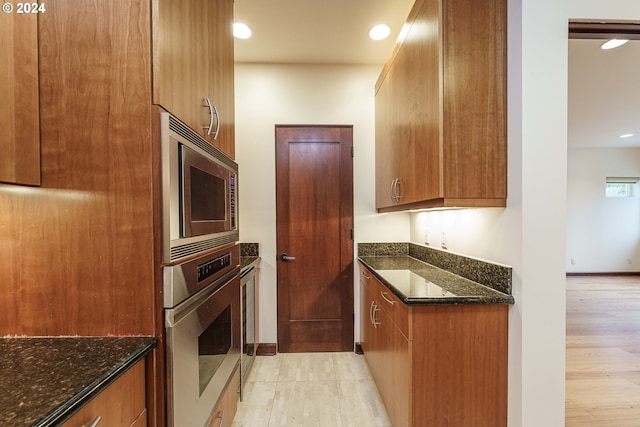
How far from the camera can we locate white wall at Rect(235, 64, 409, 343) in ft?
8.94

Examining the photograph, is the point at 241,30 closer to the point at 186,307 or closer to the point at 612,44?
the point at 186,307

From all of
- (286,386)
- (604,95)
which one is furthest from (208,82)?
(604,95)

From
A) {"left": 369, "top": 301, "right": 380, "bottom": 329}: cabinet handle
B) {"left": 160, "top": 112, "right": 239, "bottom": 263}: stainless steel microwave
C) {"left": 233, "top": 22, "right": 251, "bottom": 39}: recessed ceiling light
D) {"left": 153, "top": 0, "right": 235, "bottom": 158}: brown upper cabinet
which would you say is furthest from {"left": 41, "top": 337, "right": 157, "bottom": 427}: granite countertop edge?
{"left": 233, "top": 22, "right": 251, "bottom": 39}: recessed ceiling light

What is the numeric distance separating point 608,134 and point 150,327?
7032 millimetres

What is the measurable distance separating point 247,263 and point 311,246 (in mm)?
671

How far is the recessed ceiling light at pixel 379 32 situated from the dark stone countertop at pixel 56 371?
2.49 metres

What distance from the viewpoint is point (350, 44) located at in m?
2.39

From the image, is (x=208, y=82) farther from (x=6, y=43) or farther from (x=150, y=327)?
(x=150, y=327)

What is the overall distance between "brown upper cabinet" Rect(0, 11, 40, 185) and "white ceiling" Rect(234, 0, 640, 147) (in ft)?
4.78

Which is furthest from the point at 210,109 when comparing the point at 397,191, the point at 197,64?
the point at 397,191

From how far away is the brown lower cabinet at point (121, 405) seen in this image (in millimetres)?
660

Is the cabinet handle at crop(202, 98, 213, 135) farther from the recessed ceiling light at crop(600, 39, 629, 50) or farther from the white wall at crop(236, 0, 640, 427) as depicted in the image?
the recessed ceiling light at crop(600, 39, 629, 50)

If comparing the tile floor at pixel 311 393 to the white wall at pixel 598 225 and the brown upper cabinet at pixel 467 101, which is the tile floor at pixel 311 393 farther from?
the white wall at pixel 598 225

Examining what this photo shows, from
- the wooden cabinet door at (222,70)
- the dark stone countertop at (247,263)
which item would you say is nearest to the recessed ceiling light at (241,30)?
the wooden cabinet door at (222,70)
